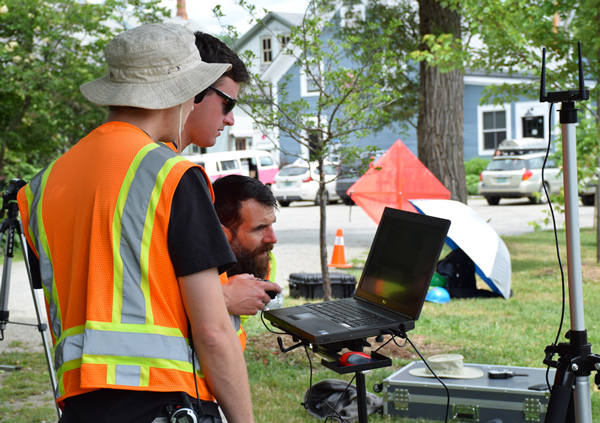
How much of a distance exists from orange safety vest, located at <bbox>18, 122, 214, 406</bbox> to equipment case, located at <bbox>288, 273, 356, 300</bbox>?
615cm

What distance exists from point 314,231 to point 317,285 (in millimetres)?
A: 7848

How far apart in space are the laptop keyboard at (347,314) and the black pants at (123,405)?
1074 millimetres

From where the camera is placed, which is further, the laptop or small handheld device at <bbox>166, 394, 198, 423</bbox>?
the laptop

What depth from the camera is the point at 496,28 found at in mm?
8977

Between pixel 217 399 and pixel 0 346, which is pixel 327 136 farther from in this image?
pixel 217 399

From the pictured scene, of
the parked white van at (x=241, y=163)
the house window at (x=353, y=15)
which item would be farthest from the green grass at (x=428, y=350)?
the parked white van at (x=241, y=163)

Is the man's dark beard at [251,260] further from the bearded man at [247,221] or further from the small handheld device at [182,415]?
the small handheld device at [182,415]

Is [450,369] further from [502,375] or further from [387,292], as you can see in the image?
[387,292]

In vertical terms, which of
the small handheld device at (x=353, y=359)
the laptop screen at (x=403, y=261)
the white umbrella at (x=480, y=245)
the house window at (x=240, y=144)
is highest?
the house window at (x=240, y=144)

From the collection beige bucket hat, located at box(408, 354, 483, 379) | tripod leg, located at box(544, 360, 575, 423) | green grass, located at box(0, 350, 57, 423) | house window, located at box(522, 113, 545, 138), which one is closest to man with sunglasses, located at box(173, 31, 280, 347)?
tripod leg, located at box(544, 360, 575, 423)

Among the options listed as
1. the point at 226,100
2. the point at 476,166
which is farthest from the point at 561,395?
the point at 476,166

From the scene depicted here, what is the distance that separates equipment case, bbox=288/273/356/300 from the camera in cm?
770

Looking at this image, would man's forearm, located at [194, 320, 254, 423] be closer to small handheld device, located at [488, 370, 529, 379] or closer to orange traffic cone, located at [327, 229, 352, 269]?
small handheld device, located at [488, 370, 529, 379]

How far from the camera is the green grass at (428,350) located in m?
4.50
